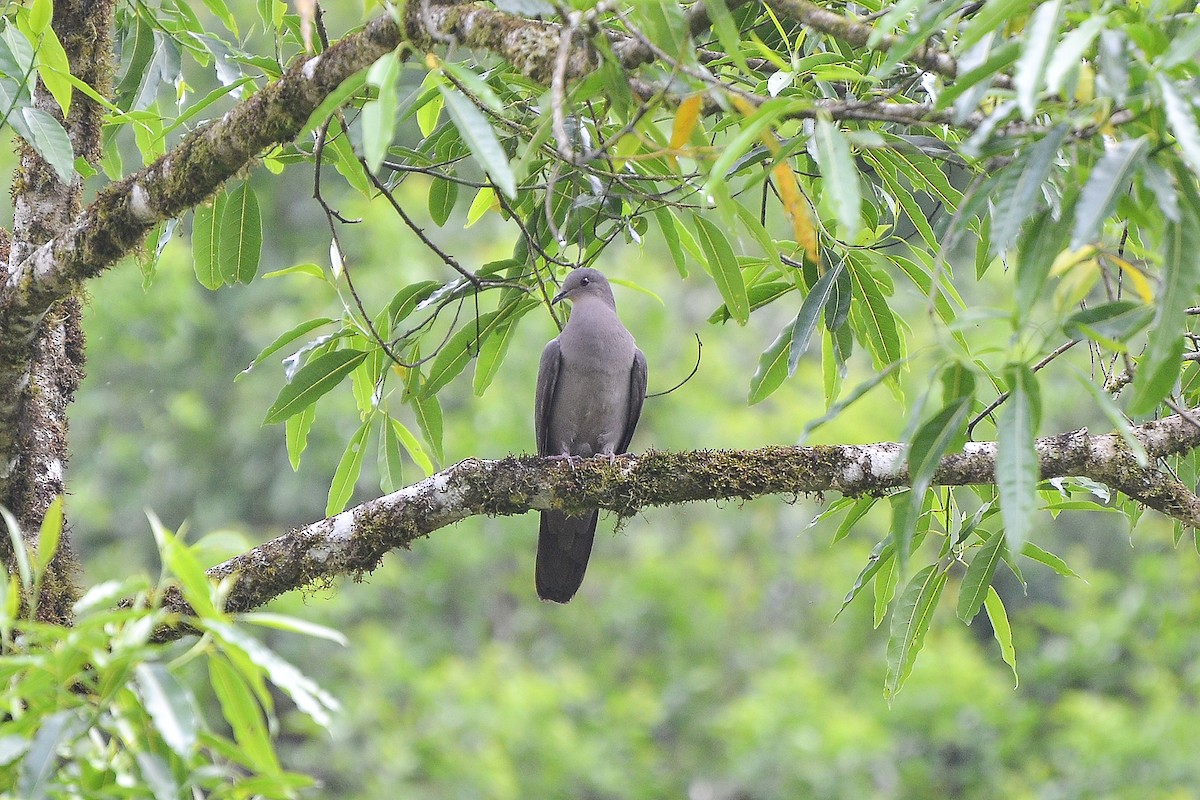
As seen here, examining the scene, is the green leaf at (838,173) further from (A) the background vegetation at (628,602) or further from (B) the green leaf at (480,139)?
(A) the background vegetation at (628,602)

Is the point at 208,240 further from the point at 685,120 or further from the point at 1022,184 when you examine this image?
the point at 1022,184

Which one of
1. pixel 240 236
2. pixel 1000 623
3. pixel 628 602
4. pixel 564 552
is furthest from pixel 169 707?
pixel 628 602

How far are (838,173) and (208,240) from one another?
2.21 meters

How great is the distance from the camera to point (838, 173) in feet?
6.24

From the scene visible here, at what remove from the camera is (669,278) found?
45.2 feet

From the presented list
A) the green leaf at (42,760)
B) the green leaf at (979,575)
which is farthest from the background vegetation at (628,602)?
the green leaf at (42,760)

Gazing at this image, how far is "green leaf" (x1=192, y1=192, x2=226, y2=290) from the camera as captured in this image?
3404 millimetres

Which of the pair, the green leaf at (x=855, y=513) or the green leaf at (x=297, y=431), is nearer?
the green leaf at (x=855, y=513)

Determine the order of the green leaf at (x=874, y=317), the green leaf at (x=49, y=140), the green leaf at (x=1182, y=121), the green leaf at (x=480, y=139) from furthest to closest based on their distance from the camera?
the green leaf at (x=874, y=317) < the green leaf at (x=49, y=140) < the green leaf at (x=480, y=139) < the green leaf at (x=1182, y=121)

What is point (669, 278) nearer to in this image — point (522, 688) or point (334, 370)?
point (522, 688)

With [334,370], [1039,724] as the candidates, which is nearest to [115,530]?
[1039,724]

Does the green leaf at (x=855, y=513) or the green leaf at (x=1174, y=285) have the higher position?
the green leaf at (x=1174, y=285)

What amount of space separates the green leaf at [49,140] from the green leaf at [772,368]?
1813mm

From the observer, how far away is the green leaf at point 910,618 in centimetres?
307
